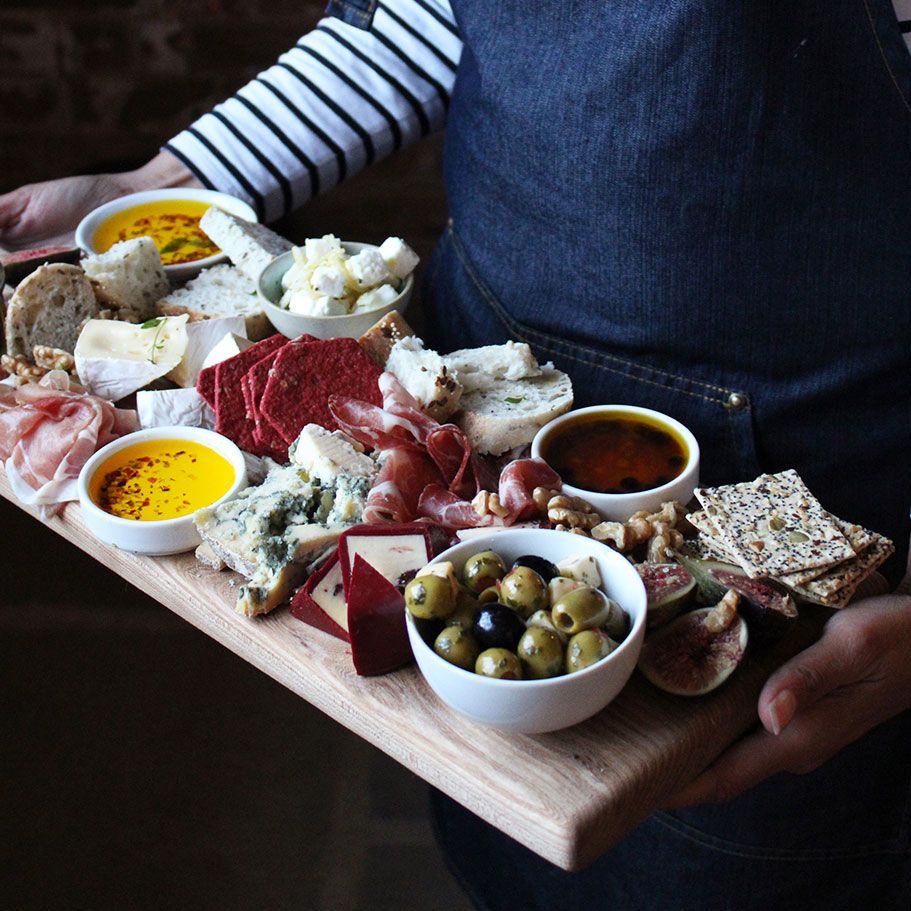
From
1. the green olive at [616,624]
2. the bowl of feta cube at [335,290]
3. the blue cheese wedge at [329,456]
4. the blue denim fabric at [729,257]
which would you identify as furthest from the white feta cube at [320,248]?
the green olive at [616,624]

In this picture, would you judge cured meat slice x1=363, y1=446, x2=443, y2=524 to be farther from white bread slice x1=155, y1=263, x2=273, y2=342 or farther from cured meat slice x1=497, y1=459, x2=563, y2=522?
white bread slice x1=155, y1=263, x2=273, y2=342

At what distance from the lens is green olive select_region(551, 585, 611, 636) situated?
0.96 metres

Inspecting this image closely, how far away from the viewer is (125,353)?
1.53 m

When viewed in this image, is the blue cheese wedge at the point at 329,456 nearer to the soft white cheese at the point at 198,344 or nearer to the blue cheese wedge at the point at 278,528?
the blue cheese wedge at the point at 278,528

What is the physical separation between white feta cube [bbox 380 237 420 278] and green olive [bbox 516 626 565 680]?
78 cm

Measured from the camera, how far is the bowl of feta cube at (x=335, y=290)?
5.00ft

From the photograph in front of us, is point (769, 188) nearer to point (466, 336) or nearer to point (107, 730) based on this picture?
point (466, 336)

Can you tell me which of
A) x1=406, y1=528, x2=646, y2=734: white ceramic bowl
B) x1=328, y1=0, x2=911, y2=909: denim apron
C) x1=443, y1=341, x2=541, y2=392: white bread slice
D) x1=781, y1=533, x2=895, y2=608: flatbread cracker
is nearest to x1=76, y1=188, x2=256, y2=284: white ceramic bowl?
x1=328, y1=0, x2=911, y2=909: denim apron

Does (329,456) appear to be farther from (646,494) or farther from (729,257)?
(729,257)

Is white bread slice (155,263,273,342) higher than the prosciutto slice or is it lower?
higher

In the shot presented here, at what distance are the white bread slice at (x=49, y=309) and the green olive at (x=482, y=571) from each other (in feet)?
2.90

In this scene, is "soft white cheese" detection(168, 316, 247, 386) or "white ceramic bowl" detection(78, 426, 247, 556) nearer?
"white ceramic bowl" detection(78, 426, 247, 556)

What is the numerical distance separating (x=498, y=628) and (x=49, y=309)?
0.99 m

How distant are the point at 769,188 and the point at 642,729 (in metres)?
0.69
